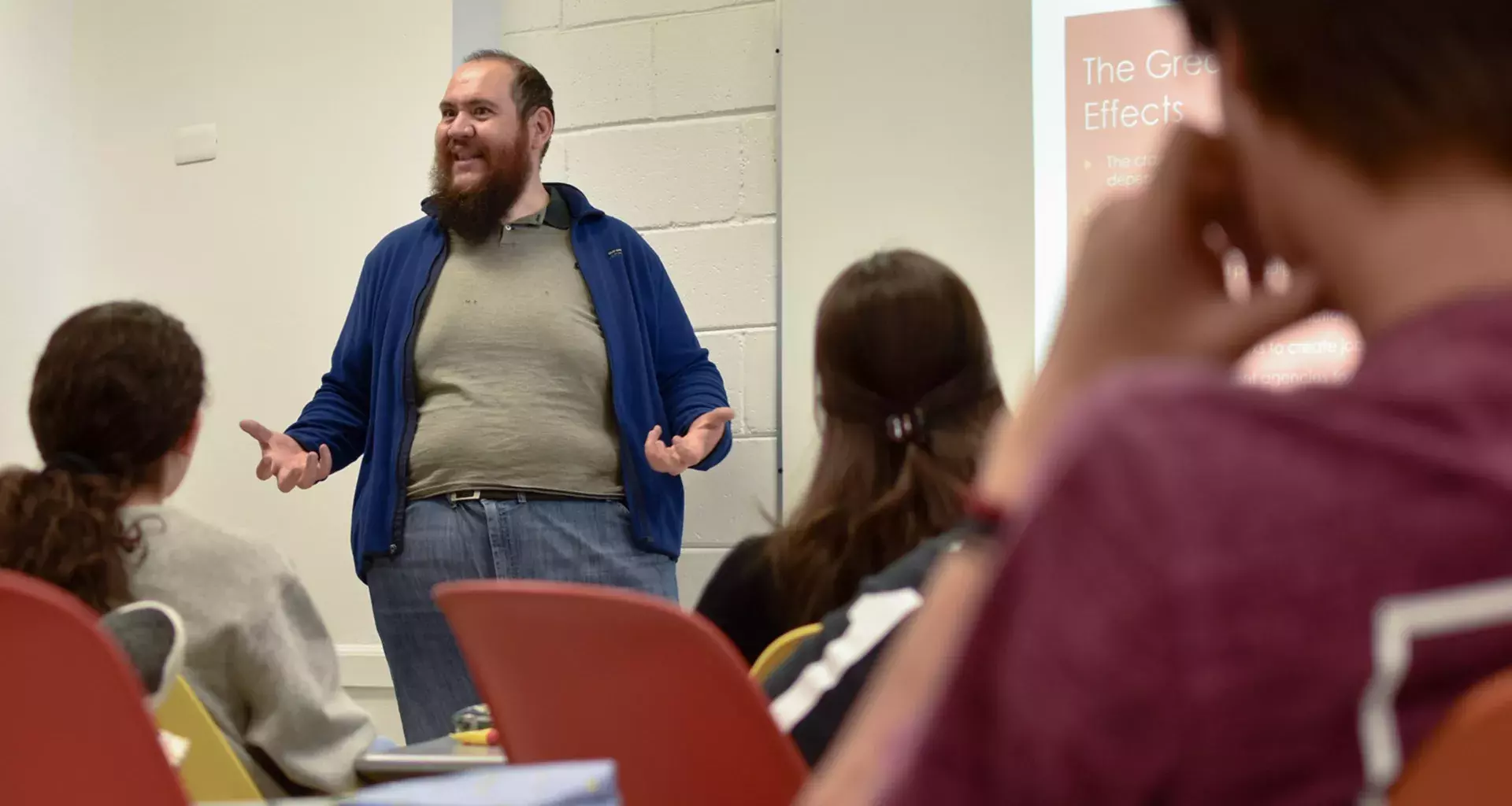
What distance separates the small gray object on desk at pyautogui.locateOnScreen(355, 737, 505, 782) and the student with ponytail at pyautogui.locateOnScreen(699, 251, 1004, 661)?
331mm

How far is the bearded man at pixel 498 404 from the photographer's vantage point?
3.08 meters

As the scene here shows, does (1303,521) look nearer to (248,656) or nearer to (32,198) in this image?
(248,656)

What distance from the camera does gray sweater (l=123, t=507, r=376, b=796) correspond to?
177cm

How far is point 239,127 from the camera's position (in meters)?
3.96

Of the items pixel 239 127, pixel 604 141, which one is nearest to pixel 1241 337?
pixel 604 141

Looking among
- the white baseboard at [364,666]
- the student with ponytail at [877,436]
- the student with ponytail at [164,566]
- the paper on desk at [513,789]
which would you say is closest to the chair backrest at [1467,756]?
the paper on desk at [513,789]

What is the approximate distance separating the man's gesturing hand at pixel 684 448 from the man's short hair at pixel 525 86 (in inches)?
37.1

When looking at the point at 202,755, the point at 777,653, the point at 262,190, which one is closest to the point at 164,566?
the point at 202,755

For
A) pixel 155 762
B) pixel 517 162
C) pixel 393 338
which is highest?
pixel 517 162

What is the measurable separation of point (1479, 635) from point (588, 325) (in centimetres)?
289

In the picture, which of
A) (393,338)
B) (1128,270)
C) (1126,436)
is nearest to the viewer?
(1126,436)

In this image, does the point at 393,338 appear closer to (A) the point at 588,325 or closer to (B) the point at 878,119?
(A) the point at 588,325

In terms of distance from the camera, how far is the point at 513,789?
0.77 metres

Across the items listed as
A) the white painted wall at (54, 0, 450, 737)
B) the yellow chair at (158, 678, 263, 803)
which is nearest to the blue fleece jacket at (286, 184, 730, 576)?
the white painted wall at (54, 0, 450, 737)
